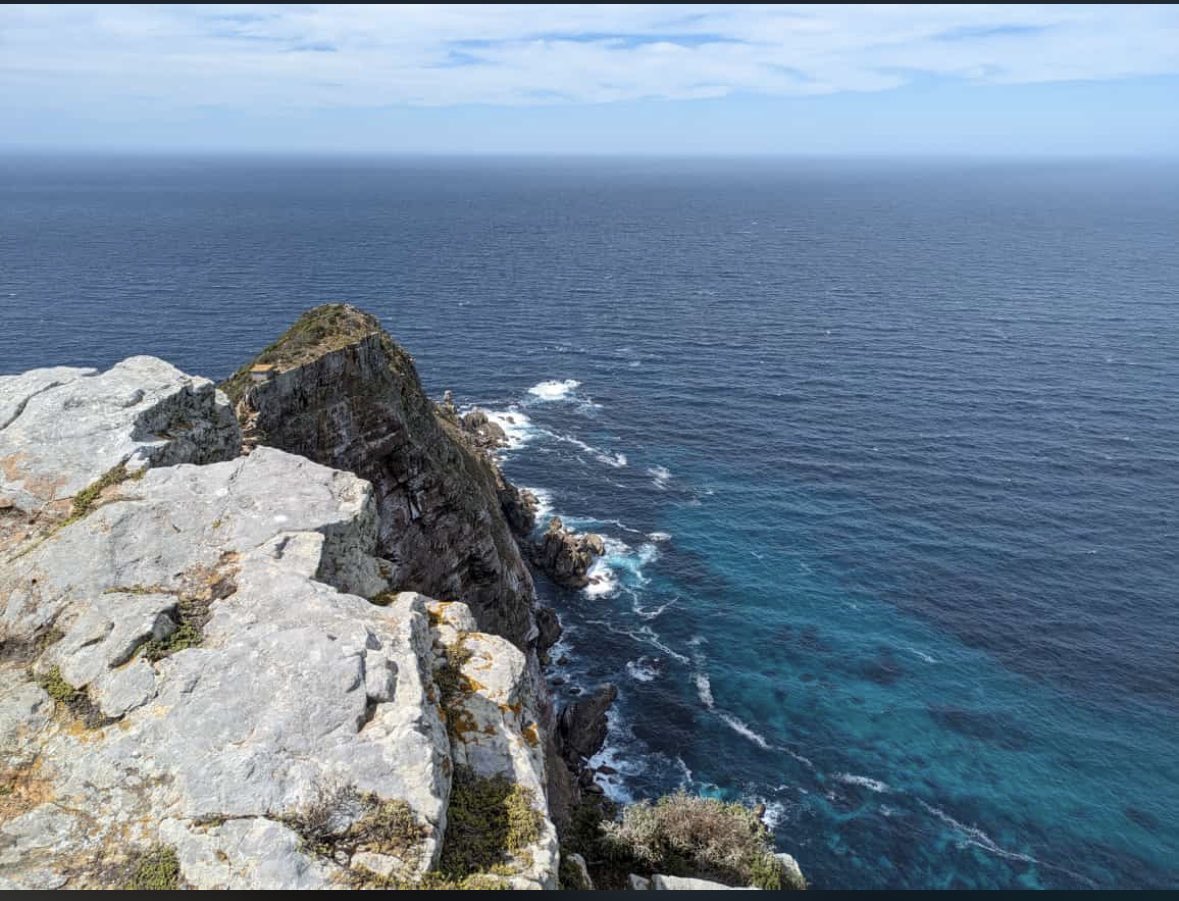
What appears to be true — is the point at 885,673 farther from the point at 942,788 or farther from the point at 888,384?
the point at 888,384

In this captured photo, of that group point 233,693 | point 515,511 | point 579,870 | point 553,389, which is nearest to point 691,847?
point 579,870

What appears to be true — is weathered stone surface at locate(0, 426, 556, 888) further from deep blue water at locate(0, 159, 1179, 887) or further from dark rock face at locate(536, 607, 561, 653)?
dark rock face at locate(536, 607, 561, 653)

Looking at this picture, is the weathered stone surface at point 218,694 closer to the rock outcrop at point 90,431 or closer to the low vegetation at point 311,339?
the rock outcrop at point 90,431

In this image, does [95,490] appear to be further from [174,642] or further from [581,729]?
[581,729]

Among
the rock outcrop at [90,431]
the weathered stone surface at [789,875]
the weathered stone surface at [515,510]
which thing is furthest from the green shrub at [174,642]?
the weathered stone surface at [515,510]

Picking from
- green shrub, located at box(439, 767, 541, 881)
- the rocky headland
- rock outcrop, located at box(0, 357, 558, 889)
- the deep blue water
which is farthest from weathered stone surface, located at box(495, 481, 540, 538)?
green shrub, located at box(439, 767, 541, 881)

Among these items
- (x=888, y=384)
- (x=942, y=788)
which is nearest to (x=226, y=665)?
(x=942, y=788)
